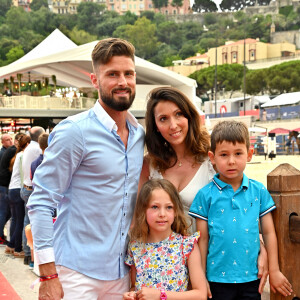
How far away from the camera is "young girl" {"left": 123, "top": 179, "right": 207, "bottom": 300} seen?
213 cm

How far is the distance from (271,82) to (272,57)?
2948 cm

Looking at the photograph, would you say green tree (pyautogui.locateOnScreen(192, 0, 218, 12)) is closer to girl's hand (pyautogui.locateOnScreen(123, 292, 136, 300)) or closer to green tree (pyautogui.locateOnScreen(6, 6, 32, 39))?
green tree (pyautogui.locateOnScreen(6, 6, 32, 39))

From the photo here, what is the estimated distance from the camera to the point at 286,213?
2176mm

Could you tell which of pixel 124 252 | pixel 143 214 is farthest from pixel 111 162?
pixel 124 252

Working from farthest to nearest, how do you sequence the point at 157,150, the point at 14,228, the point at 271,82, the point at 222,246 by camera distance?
the point at 271,82
the point at 14,228
the point at 157,150
the point at 222,246

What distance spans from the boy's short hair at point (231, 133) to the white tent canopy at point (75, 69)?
2610cm

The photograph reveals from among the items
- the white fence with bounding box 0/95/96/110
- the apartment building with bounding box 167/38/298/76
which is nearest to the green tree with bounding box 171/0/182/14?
the apartment building with bounding box 167/38/298/76

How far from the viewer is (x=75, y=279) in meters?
2.12

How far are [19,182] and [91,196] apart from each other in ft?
15.1

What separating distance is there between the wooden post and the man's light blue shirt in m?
0.70

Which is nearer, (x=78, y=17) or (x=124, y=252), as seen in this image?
(x=124, y=252)

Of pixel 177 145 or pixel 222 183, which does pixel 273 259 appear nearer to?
pixel 222 183

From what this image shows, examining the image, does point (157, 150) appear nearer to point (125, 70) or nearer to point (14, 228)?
point (125, 70)

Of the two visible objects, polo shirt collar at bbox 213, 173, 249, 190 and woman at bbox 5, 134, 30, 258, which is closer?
polo shirt collar at bbox 213, 173, 249, 190
